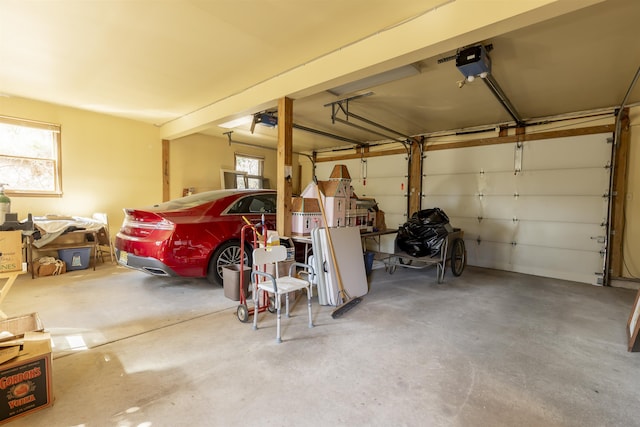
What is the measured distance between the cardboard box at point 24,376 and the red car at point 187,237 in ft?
5.70

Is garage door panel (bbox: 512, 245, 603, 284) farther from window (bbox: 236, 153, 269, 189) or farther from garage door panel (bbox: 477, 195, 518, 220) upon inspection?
window (bbox: 236, 153, 269, 189)

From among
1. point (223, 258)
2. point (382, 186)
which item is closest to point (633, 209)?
point (382, 186)

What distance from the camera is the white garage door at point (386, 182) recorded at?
7180mm

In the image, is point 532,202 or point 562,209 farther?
point 532,202

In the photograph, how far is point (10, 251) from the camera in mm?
1977

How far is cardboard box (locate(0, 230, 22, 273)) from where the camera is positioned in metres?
1.96

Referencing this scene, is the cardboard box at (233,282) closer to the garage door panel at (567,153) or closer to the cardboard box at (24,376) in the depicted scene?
the cardboard box at (24,376)

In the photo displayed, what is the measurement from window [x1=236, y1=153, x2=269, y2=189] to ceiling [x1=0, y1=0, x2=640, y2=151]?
8.84ft

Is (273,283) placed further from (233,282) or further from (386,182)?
(386,182)

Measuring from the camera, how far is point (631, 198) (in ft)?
15.2

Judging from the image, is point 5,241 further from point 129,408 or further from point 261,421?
point 261,421

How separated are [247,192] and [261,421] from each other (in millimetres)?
3145

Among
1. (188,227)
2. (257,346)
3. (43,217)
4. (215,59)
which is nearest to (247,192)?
(188,227)

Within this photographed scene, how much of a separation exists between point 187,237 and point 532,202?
5831 millimetres
